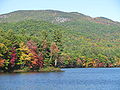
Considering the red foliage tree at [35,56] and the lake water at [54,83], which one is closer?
the lake water at [54,83]

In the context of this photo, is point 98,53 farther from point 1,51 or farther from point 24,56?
point 1,51

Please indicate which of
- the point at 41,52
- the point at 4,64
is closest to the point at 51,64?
the point at 41,52

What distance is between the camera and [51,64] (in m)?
99.1

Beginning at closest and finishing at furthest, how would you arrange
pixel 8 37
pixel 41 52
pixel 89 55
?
pixel 8 37, pixel 41 52, pixel 89 55

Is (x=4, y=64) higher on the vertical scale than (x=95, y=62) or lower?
higher

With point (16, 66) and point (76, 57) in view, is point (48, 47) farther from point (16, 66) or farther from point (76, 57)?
point (76, 57)

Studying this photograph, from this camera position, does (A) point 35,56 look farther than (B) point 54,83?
Yes

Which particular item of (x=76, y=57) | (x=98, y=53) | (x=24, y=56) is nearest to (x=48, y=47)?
(x=24, y=56)

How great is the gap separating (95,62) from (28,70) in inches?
3291

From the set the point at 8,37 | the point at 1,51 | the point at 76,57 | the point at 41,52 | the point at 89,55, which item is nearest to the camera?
the point at 1,51

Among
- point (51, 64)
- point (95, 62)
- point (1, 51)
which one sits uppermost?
point (1, 51)

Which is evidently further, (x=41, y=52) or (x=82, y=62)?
(x=82, y=62)

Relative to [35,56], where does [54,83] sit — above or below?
above

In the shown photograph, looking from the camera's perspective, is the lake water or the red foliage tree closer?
the lake water
